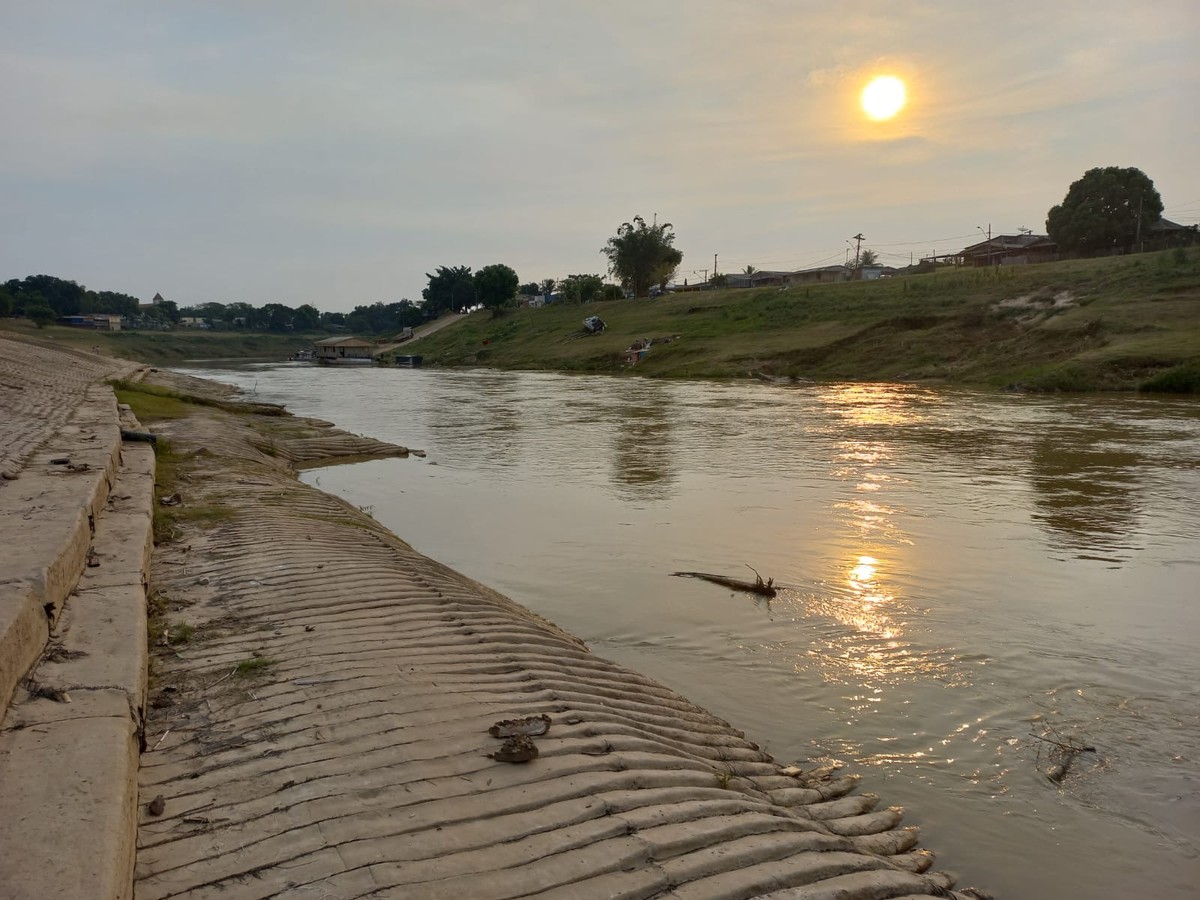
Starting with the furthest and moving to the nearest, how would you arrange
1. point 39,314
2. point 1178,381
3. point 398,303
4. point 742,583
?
point 398,303
point 39,314
point 1178,381
point 742,583

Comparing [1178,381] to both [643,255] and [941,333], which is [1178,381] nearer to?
[941,333]

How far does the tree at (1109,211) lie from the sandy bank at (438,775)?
71161mm

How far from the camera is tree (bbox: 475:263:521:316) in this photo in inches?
3866

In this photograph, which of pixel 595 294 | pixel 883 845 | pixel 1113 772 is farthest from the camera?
pixel 595 294

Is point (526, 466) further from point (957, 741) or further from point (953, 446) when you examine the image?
point (957, 741)

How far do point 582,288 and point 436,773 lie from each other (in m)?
91.5

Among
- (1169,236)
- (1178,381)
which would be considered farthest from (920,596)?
(1169,236)

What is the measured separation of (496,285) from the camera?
9819 cm

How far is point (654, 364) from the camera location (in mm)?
55344

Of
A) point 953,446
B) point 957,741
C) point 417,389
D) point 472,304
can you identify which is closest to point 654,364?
point 417,389

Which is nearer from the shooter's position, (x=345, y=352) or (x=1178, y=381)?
(x=1178, y=381)

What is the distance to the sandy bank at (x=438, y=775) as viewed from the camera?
3.16 m

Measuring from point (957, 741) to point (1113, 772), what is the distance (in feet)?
2.87

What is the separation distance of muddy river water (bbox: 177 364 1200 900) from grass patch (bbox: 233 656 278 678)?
2985mm
